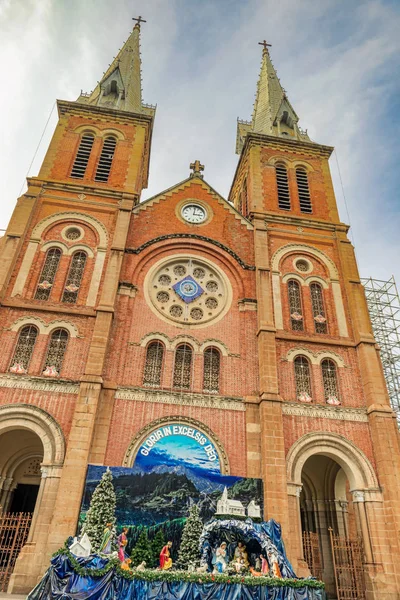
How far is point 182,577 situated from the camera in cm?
1123

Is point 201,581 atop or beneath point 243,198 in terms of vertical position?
beneath

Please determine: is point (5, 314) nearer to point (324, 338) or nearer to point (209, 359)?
point (209, 359)

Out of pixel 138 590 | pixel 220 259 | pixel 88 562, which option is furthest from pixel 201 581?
pixel 220 259

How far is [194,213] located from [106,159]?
673cm

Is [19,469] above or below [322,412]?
below

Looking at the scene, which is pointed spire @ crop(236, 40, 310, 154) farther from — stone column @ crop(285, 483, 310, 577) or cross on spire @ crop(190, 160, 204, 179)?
stone column @ crop(285, 483, 310, 577)

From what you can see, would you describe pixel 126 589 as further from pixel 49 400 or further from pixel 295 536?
pixel 49 400

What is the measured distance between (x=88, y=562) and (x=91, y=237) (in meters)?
15.1

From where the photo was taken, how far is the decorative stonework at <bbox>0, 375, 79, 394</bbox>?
16984mm

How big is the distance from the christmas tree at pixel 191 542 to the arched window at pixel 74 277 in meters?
10.6

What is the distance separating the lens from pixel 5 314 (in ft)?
61.5

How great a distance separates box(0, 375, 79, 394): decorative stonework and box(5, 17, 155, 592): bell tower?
0.09m

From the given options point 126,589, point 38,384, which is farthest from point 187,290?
point 126,589

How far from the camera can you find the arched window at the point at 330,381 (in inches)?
752
